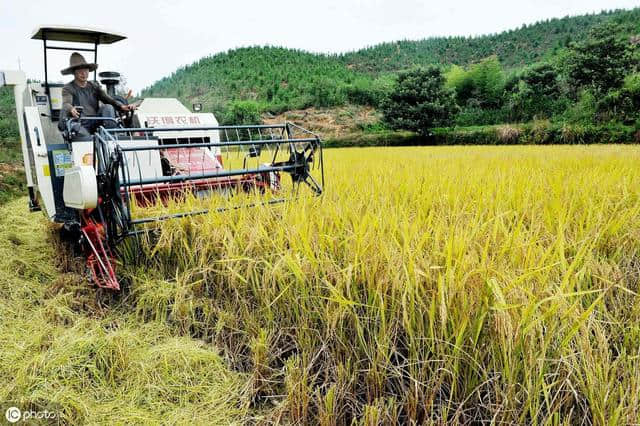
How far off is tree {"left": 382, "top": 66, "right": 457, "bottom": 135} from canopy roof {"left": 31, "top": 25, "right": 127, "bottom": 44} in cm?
1662

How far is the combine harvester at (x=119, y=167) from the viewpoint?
2.78m

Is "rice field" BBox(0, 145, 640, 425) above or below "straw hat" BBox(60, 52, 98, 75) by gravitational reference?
below

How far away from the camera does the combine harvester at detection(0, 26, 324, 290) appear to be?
2.78 metres

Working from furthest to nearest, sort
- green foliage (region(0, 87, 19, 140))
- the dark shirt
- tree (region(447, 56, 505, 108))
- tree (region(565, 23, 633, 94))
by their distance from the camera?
tree (region(447, 56, 505, 108)), tree (region(565, 23, 633, 94)), green foliage (region(0, 87, 19, 140)), the dark shirt

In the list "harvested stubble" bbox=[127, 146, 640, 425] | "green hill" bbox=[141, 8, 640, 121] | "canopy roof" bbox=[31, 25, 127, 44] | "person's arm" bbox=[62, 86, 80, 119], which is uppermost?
"green hill" bbox=[141, 8, 640, 121]

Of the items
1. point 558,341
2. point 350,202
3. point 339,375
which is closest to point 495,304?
point 558,341

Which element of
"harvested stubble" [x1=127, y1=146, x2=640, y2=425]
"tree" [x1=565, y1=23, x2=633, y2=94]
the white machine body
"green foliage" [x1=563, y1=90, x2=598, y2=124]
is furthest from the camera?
"tree" [x1=565, y1=23, x2=633, y2=94]

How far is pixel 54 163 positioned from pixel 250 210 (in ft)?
6.75

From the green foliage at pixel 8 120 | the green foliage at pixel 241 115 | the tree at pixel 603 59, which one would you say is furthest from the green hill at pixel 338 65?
the green foliage at pixel 8 120

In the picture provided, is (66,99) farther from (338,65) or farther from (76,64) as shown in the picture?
(338,65)

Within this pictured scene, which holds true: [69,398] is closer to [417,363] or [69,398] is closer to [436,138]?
[417,363]

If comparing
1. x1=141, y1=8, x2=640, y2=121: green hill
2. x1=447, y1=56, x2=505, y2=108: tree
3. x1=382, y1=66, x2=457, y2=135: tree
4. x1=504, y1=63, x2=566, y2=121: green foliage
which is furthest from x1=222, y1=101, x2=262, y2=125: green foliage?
x1=504, y1=63, x2=566, y2=121: green foliage

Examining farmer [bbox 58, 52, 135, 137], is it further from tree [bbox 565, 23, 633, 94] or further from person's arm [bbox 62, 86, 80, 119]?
tree [bbox 565, 23, 633, 94]

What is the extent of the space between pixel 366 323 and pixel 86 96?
13.3 feet
